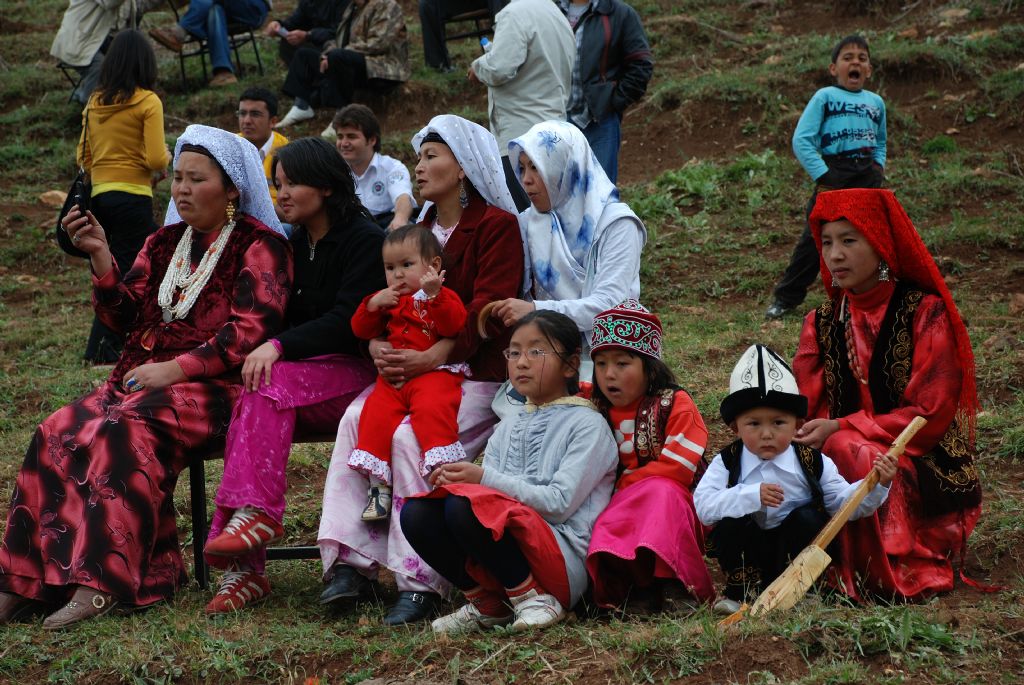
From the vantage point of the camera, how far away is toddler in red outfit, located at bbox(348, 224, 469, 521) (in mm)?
4195

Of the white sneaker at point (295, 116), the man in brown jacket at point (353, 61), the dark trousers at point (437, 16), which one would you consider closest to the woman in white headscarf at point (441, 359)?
the man in brown jacket at point (353, 61)

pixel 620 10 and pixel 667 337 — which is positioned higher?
pixel 620 10

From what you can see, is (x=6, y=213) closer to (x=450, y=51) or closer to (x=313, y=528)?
(x=450, y=51)

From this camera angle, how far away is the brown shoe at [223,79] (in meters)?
14.1

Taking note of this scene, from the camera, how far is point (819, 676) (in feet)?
9.78

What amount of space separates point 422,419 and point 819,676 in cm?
173

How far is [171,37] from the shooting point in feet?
44.6

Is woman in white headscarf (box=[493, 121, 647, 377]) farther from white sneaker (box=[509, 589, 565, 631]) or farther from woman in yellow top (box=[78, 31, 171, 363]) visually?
woman in yellow top (box=[78, 31, 171, 363])

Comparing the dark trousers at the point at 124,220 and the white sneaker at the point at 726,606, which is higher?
the dark trousers at the point at 124,220

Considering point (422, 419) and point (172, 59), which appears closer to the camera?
point (422, 419)

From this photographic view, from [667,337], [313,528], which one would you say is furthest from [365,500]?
[667,337]

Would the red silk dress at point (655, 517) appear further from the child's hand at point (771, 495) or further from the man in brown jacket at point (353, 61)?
the man in brown jacket at point (353, 61)

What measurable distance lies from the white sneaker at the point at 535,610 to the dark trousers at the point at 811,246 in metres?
4.66

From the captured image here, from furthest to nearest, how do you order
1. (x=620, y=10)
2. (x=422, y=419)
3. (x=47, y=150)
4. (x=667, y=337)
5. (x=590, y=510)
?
(x=47, y=150)
(x=667, y=337)
(x=620, y=10)
(x=422, y=419)
(x=590, y=510)
